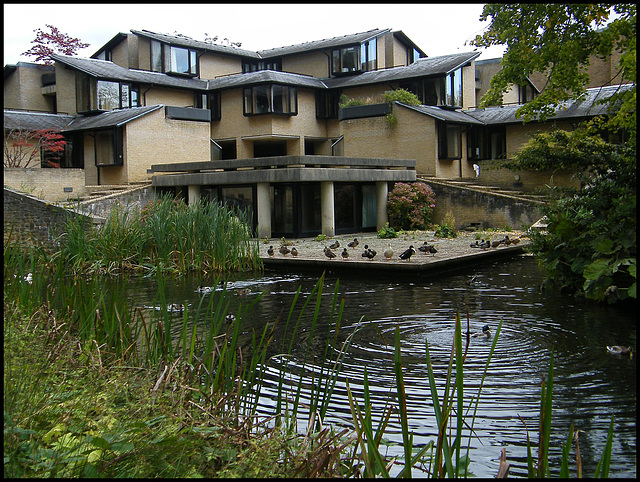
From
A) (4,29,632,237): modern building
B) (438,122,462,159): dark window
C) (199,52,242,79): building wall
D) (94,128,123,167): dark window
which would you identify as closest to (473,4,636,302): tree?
(4,29,632,237): modern building

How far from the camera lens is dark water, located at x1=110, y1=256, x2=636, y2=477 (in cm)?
512

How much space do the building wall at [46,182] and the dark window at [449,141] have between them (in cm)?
1436

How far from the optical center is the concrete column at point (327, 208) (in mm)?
21828

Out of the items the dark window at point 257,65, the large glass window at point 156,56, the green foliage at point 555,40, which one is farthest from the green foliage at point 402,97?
the green foliage at point 555,40

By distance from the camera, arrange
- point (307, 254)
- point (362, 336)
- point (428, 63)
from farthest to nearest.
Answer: point (428, 63) → point (307, 254) → point (362, 336)

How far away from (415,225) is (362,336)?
15960 millimetres

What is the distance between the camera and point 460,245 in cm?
1806

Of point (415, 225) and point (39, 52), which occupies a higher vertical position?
point (39, 52)

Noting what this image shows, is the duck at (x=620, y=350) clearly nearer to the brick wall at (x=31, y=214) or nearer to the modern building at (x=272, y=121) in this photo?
the brick wall at (x=31, y=214)

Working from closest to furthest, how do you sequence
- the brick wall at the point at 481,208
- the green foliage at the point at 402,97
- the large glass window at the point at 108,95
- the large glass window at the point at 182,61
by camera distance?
1. the brick wall at the point at 481,208
2. the green foliage at the point at 402,97
3. the large glass window at the point at 108,95
4. the large glass window at the point at 182,61

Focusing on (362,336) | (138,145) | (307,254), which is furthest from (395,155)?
(362,336)

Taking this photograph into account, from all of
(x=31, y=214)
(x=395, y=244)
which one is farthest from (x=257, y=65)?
(x=31, y=214)

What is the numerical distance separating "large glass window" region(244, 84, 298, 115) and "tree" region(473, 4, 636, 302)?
21.2 m

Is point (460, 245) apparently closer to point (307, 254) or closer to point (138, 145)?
point (307, 254)
